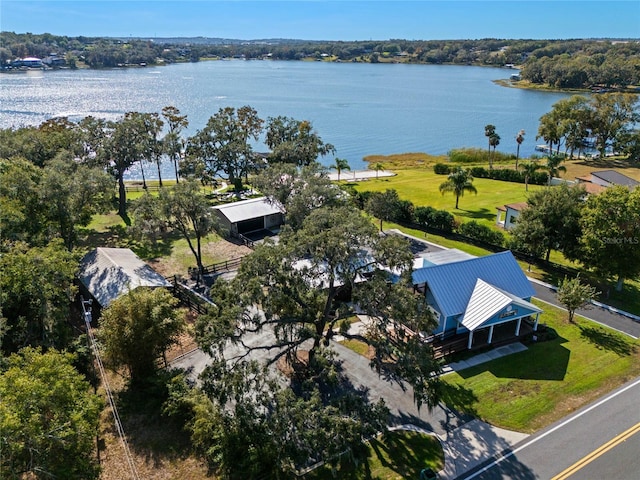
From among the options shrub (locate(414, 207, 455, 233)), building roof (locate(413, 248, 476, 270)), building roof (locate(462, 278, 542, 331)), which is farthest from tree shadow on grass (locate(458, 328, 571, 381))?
shrub (locate(414, 207, 455, 233))

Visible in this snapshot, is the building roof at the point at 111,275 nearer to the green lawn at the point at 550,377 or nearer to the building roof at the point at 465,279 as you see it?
the building roof at the point at 465,279

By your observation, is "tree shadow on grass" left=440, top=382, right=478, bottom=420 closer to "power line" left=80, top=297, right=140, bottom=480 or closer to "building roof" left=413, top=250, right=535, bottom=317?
"building roof" left=413, top=250, right=535, bottom=317

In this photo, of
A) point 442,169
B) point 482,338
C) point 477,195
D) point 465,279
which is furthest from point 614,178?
point 482,338

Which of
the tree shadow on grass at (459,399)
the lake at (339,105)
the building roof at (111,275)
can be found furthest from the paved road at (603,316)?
the lake at (339,105)

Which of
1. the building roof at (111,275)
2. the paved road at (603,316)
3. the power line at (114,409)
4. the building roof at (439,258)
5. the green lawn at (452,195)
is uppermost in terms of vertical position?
the building roof at (439,258)

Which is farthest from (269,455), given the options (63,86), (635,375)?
(63,86)

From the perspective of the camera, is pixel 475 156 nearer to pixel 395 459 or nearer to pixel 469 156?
pixel 469 156
